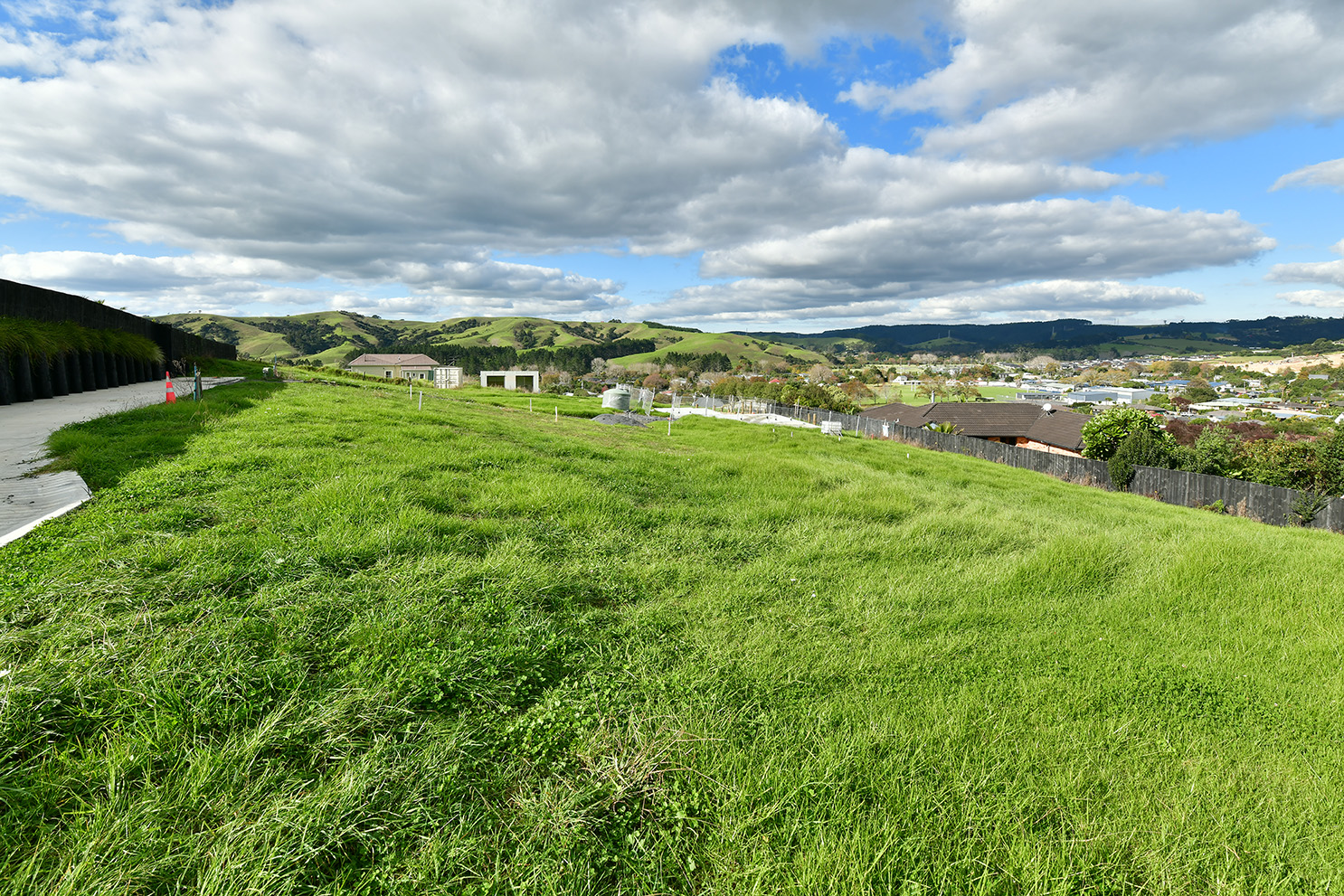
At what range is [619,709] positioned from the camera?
8.95 ft

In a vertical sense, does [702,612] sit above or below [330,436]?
below

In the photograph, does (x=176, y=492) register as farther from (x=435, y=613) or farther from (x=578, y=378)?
(x=578, y=378)

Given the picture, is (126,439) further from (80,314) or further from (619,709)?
(80,314)

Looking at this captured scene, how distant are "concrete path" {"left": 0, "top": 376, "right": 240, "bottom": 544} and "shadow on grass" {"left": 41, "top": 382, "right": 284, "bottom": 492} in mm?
148

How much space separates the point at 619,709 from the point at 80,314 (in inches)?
714

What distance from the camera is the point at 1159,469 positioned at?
67.5 ft

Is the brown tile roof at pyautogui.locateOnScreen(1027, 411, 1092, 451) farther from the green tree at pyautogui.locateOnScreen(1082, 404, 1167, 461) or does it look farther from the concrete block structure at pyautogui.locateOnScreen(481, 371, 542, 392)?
the concrete block structure at pyautogui.locateOnScreen(481, 371, 542, 392)

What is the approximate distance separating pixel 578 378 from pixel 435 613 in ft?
368

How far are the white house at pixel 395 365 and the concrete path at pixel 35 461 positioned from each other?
7720cm

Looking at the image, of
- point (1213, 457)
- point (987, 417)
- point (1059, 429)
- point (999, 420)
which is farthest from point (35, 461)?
point (999, 420)

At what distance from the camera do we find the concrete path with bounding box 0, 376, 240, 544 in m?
4.00

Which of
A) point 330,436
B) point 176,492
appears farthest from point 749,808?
point 330,436

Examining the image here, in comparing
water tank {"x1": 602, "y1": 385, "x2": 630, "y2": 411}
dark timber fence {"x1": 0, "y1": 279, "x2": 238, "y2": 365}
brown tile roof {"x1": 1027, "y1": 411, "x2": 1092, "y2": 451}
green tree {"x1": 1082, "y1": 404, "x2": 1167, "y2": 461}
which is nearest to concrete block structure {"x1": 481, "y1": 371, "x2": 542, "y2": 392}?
water tank {"x1": 602, "y1": 385, "x2": 630, "y2": 411}

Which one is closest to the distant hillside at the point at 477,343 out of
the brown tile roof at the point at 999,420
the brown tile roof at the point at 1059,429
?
the brown tile roof at the point at 999,420
